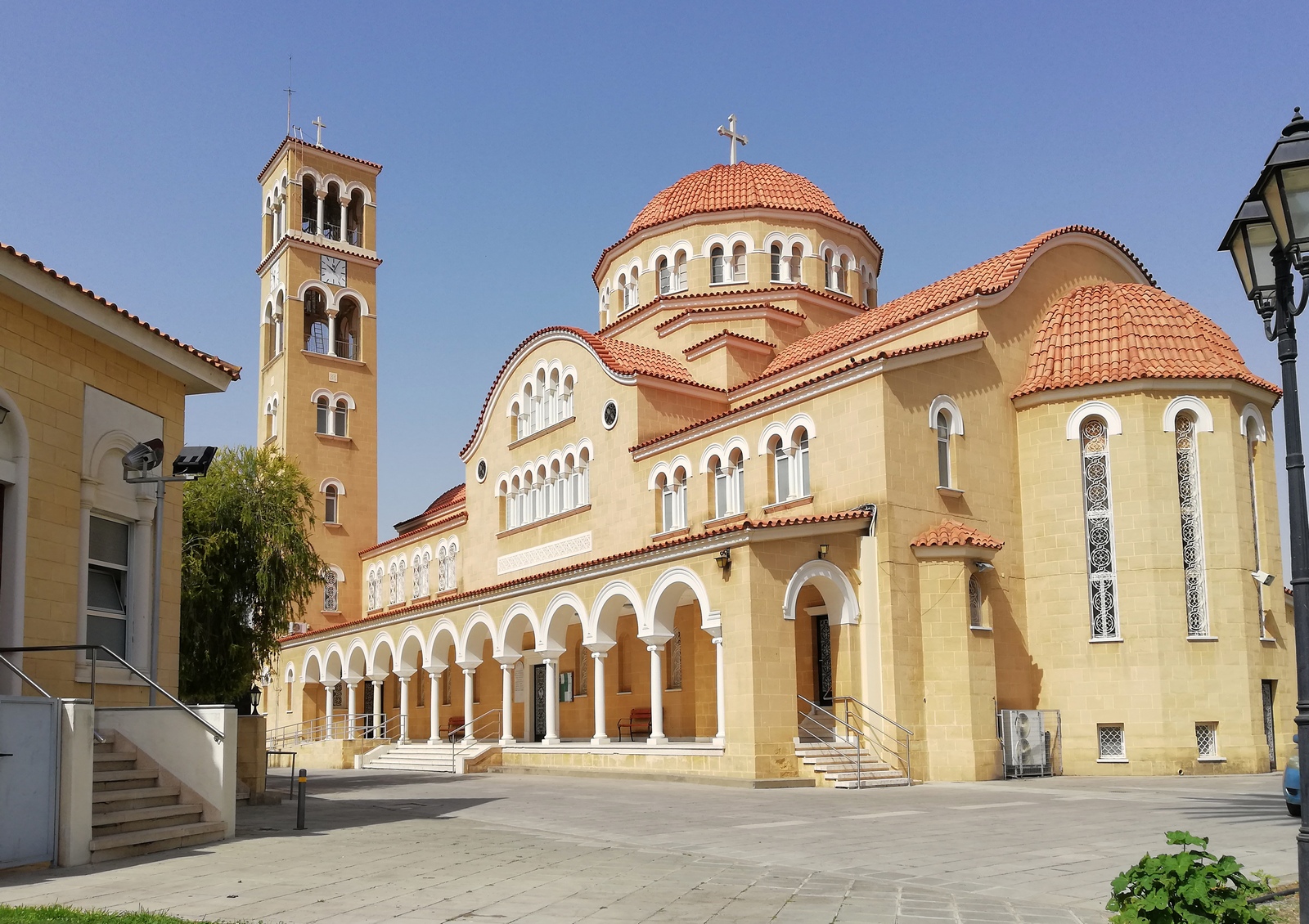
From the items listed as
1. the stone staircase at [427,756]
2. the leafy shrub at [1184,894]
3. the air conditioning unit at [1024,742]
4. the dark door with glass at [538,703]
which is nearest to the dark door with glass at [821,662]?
the air conditioning unit at [1024,742]

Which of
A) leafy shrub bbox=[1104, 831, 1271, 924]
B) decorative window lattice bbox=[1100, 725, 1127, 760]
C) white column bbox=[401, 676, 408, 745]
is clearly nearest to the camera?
leafy shrub bbox=[1104, 831, 1271, 924]

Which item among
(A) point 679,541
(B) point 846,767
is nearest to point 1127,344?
(A) point 679,541

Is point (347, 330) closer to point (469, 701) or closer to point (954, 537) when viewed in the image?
point (469, 701)

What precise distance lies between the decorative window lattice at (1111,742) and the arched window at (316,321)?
3322 cm

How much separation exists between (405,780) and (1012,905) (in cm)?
1928

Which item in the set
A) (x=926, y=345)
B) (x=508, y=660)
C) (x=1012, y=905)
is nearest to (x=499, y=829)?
(x=1012, y=905)

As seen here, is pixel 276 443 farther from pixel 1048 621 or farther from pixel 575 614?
pixel 1048 621

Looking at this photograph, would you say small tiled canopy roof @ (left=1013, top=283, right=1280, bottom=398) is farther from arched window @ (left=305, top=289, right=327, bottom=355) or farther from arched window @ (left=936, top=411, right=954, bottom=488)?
arched window @ (left=305, top=289, right=327, bottom=355)

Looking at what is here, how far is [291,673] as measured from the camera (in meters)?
43.8

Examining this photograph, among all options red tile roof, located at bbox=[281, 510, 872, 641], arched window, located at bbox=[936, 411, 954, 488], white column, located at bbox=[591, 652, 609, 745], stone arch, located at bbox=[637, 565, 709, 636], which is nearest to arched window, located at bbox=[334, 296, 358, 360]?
red tile roof, located at bbox=[281, 510, 872, 641]

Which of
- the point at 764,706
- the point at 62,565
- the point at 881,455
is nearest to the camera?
the point at 62,565

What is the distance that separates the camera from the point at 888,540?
907 inches

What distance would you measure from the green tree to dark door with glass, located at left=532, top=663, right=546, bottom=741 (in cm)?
1012

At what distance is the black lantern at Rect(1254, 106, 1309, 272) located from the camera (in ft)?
25.6
